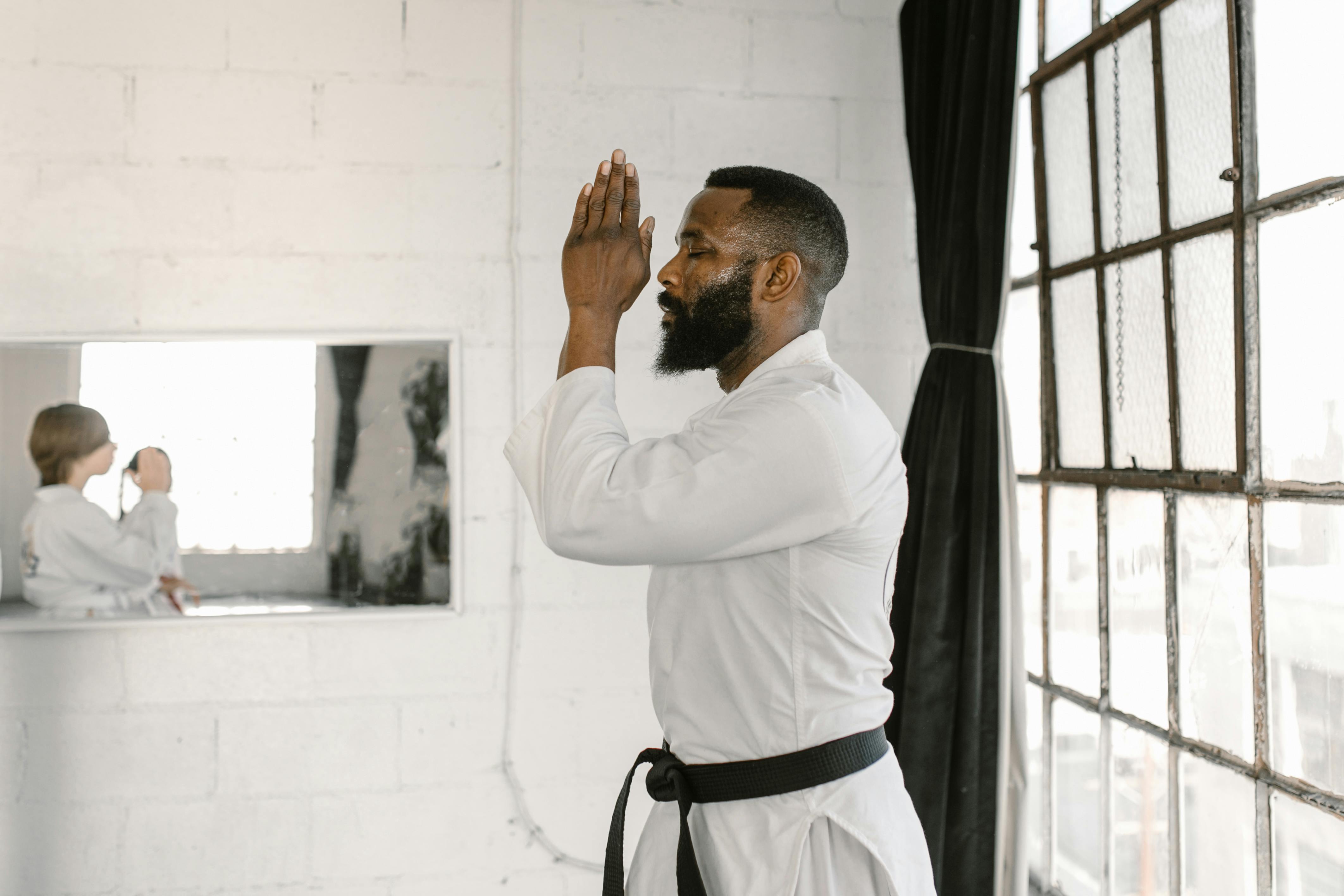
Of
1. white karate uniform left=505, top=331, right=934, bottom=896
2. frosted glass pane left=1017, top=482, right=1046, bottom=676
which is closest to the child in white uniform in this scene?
white karate uniform left=505, top=331, right=934, bottom=896

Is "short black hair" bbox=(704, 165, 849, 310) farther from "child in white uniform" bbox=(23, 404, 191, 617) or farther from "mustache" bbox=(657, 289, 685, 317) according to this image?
"child in white uniform" bbox=(23, 404, 191, 617)

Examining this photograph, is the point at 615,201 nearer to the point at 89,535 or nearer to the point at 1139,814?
the point at 1139,814

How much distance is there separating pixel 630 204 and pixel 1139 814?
51.2 inches

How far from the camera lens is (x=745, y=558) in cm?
106

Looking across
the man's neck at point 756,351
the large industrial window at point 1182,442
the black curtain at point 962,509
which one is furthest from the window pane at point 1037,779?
the man's neck at point 756,351

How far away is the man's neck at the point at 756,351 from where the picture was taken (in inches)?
47.1

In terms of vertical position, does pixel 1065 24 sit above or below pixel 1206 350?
above

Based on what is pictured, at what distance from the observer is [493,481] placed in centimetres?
204

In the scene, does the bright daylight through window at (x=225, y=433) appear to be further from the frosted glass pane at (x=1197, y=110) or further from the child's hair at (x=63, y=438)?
the frosted glass pane at (x=1197, y=110)

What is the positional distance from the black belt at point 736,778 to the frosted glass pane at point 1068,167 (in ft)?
3.57

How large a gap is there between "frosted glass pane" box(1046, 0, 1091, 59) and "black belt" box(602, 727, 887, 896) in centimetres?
136

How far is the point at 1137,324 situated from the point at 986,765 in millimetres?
845

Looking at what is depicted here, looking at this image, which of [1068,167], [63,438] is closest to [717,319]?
[1068,167]

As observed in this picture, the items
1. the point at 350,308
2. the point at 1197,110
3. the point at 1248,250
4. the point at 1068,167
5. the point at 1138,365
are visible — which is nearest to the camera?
the point at 1248,250
